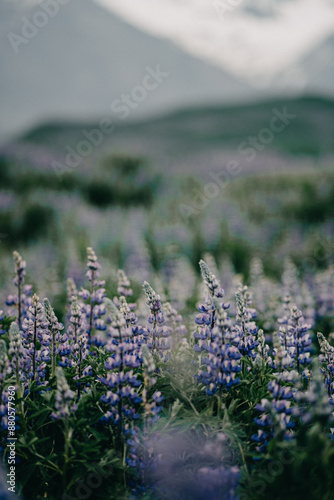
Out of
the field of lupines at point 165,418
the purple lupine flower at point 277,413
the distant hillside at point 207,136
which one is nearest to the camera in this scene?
the field of lupines at point 165,418

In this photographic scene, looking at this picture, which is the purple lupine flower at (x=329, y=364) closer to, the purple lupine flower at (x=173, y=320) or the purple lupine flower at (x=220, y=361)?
the purple lupine flower at (x=220, y=361)

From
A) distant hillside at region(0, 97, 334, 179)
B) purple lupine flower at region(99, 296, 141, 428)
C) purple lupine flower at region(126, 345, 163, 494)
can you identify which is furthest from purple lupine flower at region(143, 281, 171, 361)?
distant hillside at region(0, 97, 334, 179)

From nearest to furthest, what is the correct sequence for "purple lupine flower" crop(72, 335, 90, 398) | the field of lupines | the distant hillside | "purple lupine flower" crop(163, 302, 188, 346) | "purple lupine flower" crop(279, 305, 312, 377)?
the field of lupines
"purple lupine flower" crop(72, 335, 90, 398)
"purple lupine flower" crop(279, 305, 312, 377)
"purple lupine flower" crop(163, 302, 188, 346)
the distant hillside

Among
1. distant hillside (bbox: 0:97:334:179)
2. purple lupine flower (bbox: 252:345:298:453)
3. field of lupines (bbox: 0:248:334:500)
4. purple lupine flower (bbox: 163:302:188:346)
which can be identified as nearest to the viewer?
field of lupines (bbox: 0:248:334:500)

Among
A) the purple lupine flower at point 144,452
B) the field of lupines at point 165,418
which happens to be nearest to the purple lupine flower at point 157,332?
the field of lupines at point 165,418

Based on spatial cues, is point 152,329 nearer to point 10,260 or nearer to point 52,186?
point 10,260

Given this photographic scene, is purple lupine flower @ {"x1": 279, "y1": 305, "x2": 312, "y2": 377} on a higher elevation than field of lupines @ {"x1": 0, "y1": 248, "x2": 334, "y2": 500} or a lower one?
higher

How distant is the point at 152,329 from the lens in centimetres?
240

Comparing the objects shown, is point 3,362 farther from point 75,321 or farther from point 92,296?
point 92,296

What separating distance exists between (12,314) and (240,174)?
1504cm

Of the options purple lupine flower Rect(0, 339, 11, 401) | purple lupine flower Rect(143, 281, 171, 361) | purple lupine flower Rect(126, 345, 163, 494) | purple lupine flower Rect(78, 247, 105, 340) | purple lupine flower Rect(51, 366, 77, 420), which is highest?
purple lupine flower Rect(78, 247, 105, 340)

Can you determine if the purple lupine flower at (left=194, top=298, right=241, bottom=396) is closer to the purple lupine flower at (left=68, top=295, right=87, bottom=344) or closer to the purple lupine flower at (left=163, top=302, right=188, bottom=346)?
the purple lupine flower at (left=163, top=302, right=188, bottom=346)

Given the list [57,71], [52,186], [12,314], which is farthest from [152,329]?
[57,71]

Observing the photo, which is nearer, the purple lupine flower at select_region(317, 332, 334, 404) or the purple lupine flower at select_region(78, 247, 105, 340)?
the purple lupine flower at select_region(317, 332, 334, 404)
